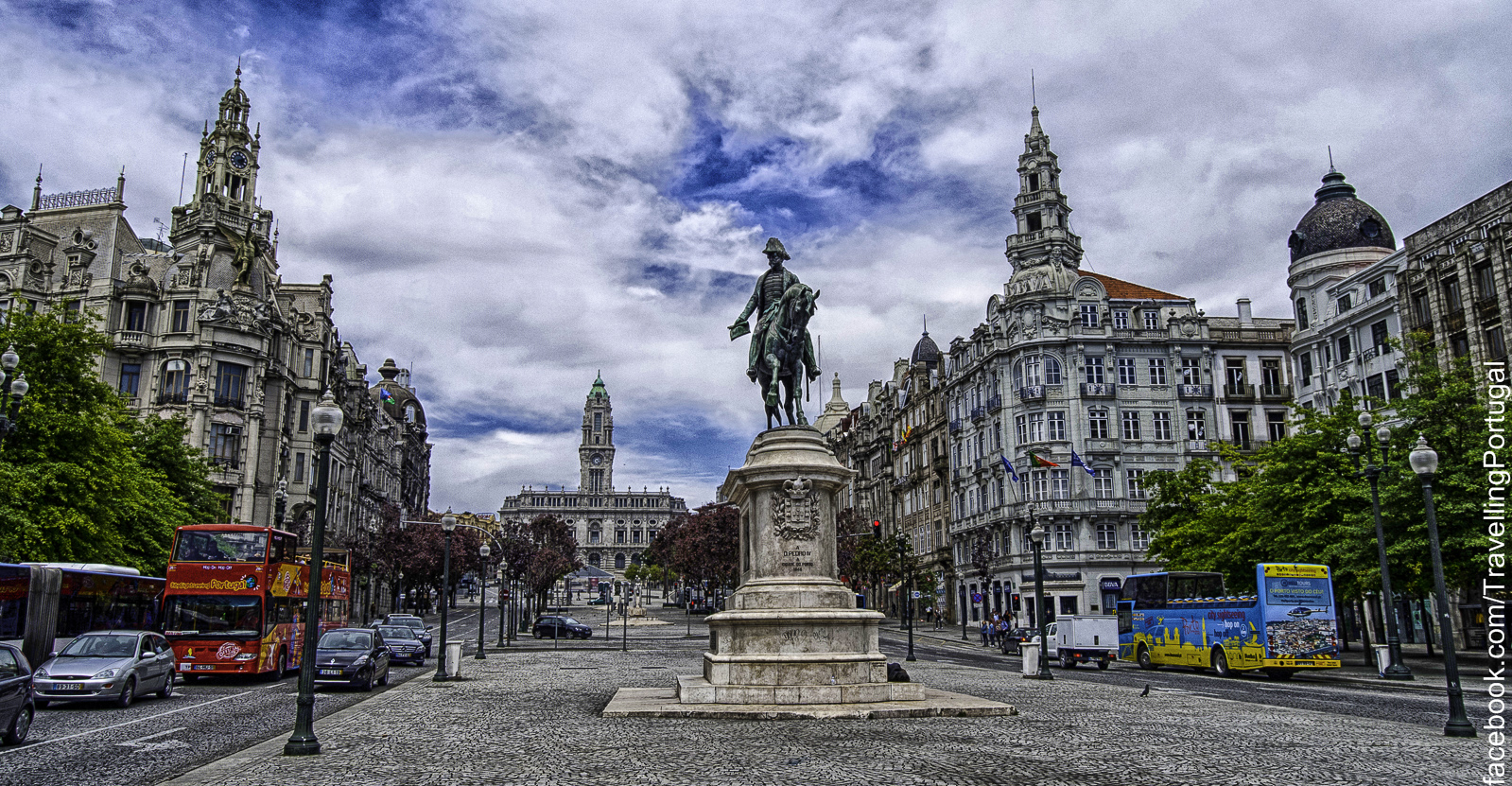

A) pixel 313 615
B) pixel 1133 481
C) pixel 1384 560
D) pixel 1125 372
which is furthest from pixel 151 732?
pixel 1125 372

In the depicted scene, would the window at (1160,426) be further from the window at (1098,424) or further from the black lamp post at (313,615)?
the black lamp post at (313,615)

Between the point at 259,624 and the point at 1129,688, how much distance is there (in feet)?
71.8

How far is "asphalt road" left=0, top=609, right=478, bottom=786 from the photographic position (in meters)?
11.6

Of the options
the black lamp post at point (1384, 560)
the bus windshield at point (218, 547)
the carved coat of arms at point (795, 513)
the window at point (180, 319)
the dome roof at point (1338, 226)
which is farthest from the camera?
the window at point (180, 319)

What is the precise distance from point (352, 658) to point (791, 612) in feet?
42.7

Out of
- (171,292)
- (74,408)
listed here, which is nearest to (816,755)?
(74,408)

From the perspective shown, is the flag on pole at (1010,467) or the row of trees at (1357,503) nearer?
the row of trees at (1357,503)

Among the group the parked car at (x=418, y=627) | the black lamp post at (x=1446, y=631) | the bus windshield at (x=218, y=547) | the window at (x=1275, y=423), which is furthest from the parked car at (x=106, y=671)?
the window at (x=1275, y=423)

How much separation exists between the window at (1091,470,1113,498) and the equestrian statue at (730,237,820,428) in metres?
43.2

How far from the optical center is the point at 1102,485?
5866 centimetres

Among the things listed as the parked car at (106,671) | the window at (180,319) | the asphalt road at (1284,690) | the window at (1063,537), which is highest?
the window at (180,319)

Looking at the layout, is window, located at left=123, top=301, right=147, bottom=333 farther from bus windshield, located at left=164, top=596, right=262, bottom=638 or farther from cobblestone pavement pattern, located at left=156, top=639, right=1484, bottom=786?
cobblestone pavement pattern, located at left=156, top=639, right=1484, bottom=786

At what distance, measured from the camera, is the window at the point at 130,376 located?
182 ft

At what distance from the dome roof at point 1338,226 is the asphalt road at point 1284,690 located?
96.8 feet
